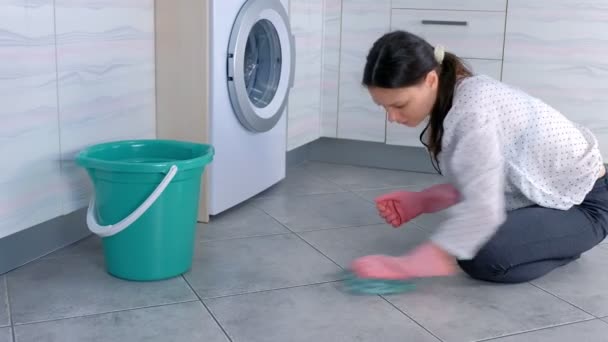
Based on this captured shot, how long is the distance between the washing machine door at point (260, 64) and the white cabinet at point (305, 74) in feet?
0.68

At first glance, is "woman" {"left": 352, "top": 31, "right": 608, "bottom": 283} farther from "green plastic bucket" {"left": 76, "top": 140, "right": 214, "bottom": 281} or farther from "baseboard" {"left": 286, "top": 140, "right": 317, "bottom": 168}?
"baseboard" {"left": 286, "top": 140, "right": 317, "bottom": 168}

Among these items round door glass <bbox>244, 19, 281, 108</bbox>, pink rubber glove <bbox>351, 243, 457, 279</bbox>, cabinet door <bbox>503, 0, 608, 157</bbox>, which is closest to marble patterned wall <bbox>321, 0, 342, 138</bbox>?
round door glass <bbox>244, 19, 281, 108</bbox>

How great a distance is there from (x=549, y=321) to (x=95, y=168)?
1074 mm

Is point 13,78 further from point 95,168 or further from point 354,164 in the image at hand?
point 354,164

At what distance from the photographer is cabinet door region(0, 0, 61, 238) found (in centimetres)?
166

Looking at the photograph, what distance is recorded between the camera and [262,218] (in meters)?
2.31

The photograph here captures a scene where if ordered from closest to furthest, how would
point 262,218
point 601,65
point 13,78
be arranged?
point 13,78 → point 262,218 → point 601,65

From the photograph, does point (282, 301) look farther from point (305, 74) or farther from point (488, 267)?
point (305, 74)

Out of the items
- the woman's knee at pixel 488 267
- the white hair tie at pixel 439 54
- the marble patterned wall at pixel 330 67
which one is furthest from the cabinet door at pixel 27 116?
the marble patterned wall at pixel 330 67

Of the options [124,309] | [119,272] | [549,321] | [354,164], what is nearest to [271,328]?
[124,309]

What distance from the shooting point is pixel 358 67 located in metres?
2.99

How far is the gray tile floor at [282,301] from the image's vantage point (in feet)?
4.87

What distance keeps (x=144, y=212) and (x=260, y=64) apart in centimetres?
99

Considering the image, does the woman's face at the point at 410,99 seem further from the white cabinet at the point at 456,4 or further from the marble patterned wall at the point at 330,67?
the marble patterned wall at the point at 330,67
